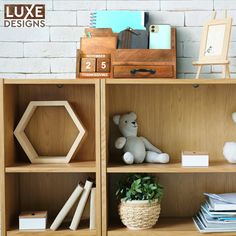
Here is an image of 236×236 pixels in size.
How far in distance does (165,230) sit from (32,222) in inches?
23.0

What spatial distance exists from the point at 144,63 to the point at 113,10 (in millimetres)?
376

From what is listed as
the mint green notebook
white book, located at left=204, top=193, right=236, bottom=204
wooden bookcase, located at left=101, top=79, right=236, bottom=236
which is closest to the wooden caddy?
wooden bookcase, located at left=101, top=79, right=236, bottom=236

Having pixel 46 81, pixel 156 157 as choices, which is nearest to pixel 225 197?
pixel 156 157

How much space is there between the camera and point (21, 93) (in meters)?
2.29

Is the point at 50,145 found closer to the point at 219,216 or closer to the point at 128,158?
the point at 128,158

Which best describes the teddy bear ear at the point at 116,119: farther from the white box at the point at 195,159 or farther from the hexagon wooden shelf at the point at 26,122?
the white box at the point at 195,159

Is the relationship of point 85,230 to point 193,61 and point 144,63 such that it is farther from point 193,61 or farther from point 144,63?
point 193,61

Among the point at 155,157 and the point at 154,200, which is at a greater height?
the point at 155,157

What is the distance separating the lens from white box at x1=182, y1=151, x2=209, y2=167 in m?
2.07

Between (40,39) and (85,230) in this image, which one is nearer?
(85,230)

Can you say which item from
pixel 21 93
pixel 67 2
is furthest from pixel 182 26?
pixel 21 93

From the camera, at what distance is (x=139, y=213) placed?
2.04 metres

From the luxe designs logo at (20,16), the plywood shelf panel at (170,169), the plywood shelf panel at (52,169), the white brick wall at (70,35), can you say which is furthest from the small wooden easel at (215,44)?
the luxe designs logo at (20,16)

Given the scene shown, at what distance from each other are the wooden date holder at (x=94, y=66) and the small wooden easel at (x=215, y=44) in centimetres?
39
